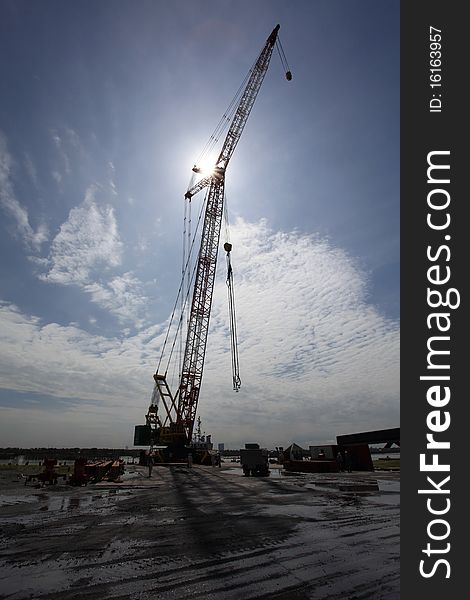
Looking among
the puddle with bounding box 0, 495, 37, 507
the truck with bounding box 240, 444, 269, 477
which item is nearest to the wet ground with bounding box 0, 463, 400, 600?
the puddle with bounding box 0, 495, 37, 507

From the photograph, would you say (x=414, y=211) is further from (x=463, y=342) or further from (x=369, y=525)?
(x=369, y=525)

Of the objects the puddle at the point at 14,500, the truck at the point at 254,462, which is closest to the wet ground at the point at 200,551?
the puddle at the point at 14,500

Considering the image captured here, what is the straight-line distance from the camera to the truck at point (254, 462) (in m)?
33.7

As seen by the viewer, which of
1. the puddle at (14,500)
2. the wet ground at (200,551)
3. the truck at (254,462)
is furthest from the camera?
the truck at (254,462)

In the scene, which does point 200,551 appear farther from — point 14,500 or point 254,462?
point 254,462

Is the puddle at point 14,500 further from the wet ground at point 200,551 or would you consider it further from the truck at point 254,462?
the truck at point 254,462

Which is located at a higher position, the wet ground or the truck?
the wet ground

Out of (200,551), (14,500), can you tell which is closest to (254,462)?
(14,500)

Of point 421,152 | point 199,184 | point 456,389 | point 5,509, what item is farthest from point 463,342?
point 199,184

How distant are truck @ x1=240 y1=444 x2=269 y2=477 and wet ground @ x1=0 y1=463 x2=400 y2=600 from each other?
19594 millimetres

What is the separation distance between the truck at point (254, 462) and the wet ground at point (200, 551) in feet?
64.3

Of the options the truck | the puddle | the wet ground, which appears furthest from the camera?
the truck

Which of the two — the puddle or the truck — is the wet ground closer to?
the puddle

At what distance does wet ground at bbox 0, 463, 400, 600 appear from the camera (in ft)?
19.8
